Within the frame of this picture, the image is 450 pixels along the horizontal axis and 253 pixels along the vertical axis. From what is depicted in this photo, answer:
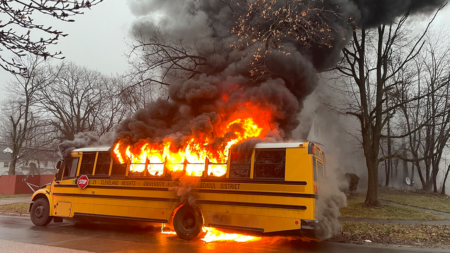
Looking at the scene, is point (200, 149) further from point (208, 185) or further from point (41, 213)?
point (41, 213)

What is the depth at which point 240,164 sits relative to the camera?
24.4ft

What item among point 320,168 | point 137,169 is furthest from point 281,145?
point 137,169

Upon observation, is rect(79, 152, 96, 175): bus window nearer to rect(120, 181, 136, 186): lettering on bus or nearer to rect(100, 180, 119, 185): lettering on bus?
rect(100, 180, 119, 185): lettering on bus

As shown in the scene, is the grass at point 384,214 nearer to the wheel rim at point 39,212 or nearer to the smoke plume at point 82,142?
the smoke plume at point 82,142

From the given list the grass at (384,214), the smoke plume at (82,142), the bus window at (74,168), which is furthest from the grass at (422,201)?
the bus window at (74,168)

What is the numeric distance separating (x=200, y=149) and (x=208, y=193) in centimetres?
113

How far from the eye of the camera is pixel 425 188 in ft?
94.1

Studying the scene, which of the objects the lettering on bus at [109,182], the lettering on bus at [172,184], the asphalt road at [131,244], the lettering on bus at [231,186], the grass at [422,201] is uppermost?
the lettering on bus at [231,186]

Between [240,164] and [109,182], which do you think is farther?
[109,182]

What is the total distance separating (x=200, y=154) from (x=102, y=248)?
3052 millimetres

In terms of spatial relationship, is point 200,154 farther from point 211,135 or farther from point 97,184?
point 97,184

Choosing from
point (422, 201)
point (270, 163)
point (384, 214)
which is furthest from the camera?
point (422, 201)

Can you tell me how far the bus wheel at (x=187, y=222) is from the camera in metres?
7.75

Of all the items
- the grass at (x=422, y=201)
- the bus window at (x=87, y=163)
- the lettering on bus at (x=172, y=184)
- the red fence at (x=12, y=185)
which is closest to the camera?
the lettering on bus at (x=172, y=184)
